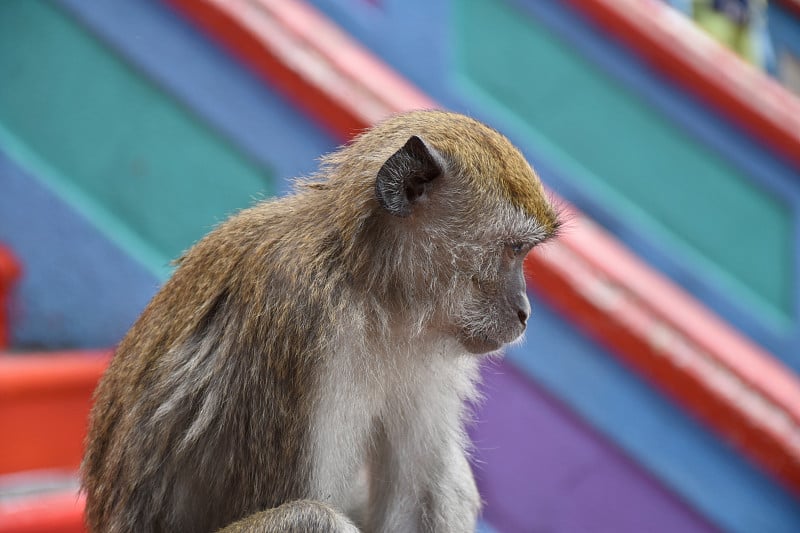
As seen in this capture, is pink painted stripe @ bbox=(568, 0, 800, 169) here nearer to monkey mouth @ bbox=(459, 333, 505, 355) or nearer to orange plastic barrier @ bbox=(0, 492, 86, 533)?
monkey mouth @ bbox=(459, 333, 505, 355)

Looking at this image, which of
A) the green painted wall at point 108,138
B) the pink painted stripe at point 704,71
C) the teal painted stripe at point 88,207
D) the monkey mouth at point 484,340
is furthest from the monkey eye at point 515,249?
the pink painted stripe at point 704,71

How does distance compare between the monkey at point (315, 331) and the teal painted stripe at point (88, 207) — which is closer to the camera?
the monkey at point (315, 331)

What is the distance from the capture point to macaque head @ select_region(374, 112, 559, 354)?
2.29 metres

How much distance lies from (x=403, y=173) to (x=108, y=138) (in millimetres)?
2474

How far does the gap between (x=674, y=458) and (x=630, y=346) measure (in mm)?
428

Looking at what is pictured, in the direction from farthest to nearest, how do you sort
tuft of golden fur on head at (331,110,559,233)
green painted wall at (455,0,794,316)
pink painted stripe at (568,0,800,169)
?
green painted wall at (455,0,794,316) → pink painted stripe at (568,0,800,169) → tuft of golden fur on head at (331,110,559,233)

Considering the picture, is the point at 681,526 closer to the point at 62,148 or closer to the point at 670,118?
the point at 670,118

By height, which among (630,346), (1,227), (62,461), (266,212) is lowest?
(62,461)

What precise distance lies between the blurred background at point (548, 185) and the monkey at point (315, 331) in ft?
2.62

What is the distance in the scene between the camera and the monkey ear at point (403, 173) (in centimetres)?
217

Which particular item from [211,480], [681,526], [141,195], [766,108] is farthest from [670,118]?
[211,480]

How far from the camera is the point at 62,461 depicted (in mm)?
3744

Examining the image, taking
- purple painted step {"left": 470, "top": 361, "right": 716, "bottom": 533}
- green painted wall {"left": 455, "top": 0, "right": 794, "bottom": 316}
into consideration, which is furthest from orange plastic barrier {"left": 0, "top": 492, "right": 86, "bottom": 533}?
green painted wall {"left": 455, "top": 0, "right": 794, "bottom": 316}

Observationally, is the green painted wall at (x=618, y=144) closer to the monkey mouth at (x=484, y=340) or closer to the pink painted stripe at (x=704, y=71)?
the pink painted stripe at (x=704, y=71)
